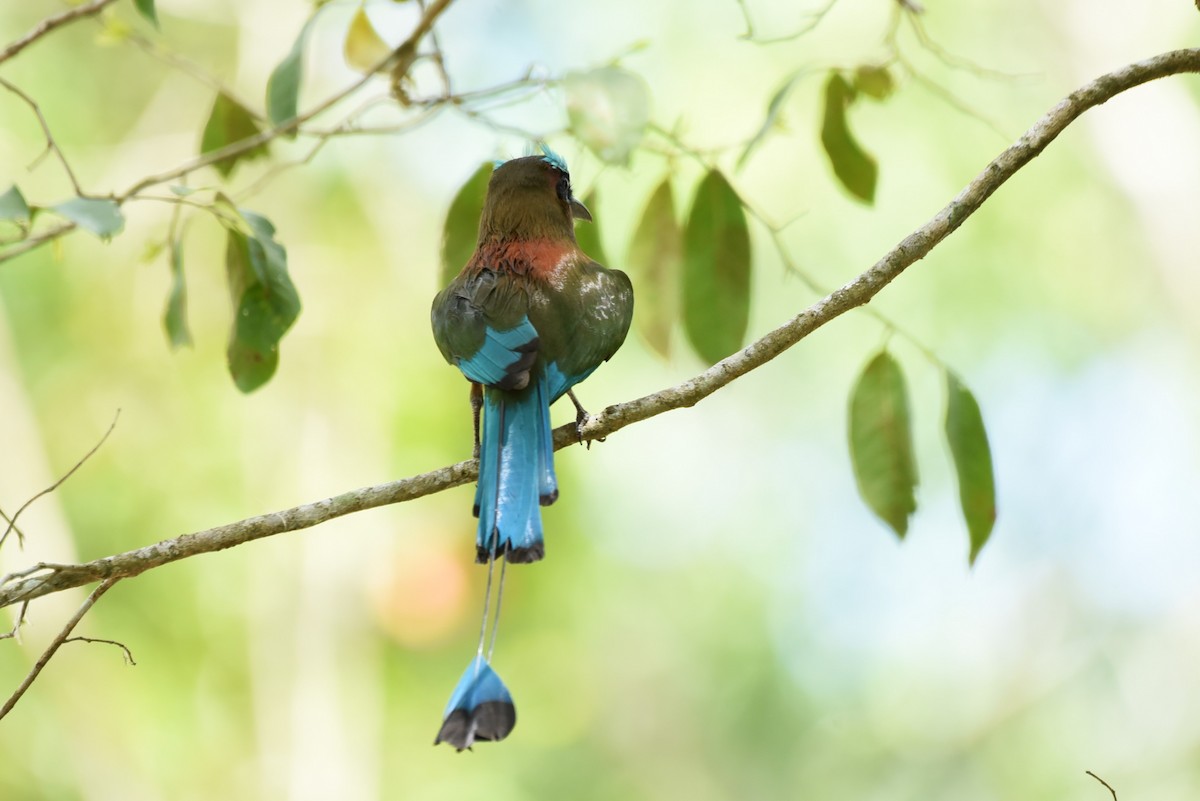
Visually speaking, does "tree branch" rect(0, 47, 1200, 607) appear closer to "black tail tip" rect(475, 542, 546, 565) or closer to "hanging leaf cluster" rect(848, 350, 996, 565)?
"black tail tip" rect(475, 542, 546, 565)

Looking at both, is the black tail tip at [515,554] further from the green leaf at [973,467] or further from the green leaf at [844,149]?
the green leaf at [844,149]

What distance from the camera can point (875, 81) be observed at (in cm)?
304

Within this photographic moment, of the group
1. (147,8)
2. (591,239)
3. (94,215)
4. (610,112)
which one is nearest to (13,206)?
(94,215)

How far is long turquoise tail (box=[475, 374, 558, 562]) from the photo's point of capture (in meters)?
2.19

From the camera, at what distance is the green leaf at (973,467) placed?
2.70 meters

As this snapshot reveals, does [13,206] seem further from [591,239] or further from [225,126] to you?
[591,239]

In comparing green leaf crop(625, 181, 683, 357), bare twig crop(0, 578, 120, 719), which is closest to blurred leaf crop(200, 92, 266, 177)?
green leaf crop(625, 181, 683, 357)

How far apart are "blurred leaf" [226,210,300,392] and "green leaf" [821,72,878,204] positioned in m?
A: 1.34

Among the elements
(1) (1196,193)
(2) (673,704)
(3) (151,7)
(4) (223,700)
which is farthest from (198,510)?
(1) (1196,193)

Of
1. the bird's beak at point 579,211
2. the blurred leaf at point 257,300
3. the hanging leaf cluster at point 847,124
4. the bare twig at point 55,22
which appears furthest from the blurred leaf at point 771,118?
the bare twig at point 55,22

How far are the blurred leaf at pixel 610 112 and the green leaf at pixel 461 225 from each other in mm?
656

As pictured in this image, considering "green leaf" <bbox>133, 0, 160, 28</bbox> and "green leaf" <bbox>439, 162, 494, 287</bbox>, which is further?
"green leaf" <bbox>439, 162, 494, 287</bbox>

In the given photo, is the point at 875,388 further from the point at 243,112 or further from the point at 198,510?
the point at 198,510

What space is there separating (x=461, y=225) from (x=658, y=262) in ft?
1.72
